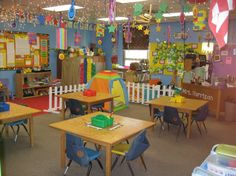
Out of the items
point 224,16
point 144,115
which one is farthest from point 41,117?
point 224,16

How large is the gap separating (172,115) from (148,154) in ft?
3.21

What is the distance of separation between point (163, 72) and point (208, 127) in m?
4.79

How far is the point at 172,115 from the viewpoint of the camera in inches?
199

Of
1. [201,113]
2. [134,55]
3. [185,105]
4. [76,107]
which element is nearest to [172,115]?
[185,105]

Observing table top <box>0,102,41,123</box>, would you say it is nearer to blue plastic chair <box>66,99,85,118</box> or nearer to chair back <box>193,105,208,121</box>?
blue plastic chair <box>66,99,85,118</box>

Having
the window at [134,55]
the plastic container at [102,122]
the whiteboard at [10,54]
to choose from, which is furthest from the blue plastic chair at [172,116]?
the window at [134,55]

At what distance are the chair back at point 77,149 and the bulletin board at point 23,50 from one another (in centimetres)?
647

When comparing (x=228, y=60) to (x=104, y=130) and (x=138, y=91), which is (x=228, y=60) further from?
(x=104, y=130)

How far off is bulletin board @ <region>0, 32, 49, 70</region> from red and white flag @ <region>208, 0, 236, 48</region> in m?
7.98

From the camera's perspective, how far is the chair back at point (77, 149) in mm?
3195

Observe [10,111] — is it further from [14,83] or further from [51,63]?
[51,63]

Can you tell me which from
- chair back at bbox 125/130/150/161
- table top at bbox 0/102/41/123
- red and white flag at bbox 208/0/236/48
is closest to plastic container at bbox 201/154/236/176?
red and white flag at bbox 208/0/236/48

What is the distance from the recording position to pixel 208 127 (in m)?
6.18

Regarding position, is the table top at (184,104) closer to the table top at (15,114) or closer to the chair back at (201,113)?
the chair back at (201,113)
